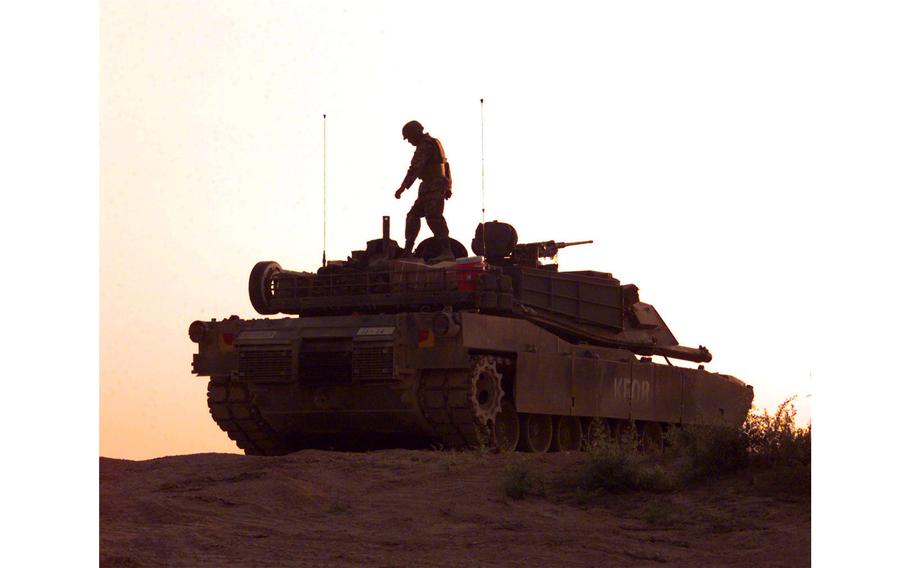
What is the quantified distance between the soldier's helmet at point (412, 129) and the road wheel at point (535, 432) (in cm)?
421

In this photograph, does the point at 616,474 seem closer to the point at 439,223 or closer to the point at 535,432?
the point at 535,432

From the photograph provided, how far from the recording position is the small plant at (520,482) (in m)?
13.1

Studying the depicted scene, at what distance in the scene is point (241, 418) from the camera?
19094mm

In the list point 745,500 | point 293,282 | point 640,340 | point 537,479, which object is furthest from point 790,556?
point 640,340

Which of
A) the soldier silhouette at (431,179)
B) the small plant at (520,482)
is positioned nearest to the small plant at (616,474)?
the small plant at (520,482)

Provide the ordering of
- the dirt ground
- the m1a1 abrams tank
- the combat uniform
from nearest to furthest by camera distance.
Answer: the dirt ground
the m1a1 abrams tank
the combat uniform

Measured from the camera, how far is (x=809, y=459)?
43.1 feet

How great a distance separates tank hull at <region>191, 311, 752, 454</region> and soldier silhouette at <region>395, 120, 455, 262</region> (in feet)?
6.84

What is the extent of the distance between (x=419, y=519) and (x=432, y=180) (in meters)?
8.15

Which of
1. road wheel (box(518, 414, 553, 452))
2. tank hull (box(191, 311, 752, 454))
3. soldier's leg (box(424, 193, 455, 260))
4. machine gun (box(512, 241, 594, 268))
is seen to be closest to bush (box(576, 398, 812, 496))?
tank hull (box(191, 311, 752, 454))

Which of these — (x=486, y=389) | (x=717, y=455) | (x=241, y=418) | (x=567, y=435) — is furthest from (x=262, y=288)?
(x=717, y=455)

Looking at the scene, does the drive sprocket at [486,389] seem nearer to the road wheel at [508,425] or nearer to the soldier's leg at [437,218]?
the road wheel at [508,425]

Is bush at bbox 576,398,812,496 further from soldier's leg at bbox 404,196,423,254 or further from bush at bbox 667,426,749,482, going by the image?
soldier's leg at bbox 404,196,423,254

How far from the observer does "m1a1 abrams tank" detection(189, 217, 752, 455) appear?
56.7 ft
